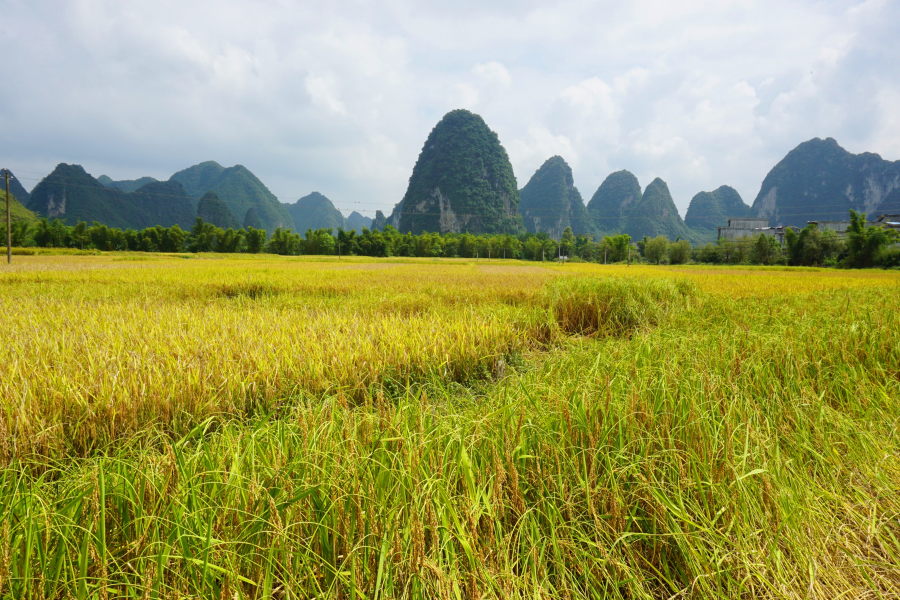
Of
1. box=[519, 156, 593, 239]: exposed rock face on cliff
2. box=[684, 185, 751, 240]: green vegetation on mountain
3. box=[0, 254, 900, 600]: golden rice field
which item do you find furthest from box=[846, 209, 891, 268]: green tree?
box=[684, 185, 751, 240]: green vegetation on mountain

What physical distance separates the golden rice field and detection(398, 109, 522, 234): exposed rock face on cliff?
10592 cm

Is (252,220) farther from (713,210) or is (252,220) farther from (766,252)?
(713,210)

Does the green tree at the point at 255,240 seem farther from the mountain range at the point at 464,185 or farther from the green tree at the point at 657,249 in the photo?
the green tree at the point at 657,249

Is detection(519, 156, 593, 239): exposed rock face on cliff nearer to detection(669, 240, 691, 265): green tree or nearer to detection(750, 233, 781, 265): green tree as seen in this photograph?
detection(669, 240, 691, 265): green tree

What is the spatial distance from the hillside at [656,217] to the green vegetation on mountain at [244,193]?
127128 millimetres

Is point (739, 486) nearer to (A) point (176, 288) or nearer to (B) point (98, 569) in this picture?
(B) point (98, 569)

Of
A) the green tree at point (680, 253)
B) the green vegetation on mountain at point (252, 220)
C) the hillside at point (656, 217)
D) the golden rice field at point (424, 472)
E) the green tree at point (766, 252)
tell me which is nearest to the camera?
the golden rice field at point (424, 472)

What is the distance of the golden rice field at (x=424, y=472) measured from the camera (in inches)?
39.1

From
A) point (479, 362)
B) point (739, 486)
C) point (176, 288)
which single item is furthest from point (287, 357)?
point (176, 288)

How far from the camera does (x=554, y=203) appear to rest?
434 ft

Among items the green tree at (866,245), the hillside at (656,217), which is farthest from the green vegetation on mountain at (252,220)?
the green tree at (866,245)

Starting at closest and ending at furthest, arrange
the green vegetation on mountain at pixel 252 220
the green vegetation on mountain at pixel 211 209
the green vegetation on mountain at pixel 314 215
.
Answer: the green vegetation on mountain at pixel 211 209
the green vegetation on mountain at pixel 252 220
the green vegetation on mountain at pixel 314 215

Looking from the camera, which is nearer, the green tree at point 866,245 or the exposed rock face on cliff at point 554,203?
the green tree at point 866,245

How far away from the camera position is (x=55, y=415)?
1.87m
